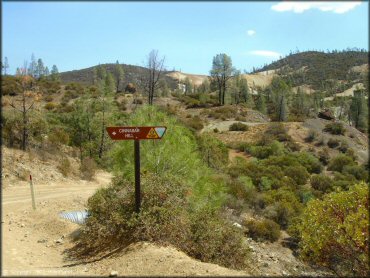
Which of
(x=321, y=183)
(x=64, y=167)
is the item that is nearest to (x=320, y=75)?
(x=321, y=183)

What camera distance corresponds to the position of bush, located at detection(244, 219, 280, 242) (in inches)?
839

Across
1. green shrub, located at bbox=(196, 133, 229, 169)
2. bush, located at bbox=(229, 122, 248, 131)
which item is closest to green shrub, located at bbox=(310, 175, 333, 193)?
green shrub, located at bbox=(196, 133, 229, 169)

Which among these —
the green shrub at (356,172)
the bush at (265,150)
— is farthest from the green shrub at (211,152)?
the green shrub at (356,172)

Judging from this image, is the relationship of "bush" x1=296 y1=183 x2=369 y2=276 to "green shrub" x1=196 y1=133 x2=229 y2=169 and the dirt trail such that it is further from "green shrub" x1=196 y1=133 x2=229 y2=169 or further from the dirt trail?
"green shrub" x1=196 y1=133 x2=229 y2=169

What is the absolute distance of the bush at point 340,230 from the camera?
998cm

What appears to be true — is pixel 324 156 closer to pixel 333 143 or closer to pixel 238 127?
pixel 333 143

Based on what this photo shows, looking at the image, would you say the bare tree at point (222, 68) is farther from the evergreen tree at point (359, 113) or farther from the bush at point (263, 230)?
the bush at point (263, 230)

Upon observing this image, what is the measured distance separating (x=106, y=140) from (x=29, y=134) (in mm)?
5975

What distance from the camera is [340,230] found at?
34.9 ft

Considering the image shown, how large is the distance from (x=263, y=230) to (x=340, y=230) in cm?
1098

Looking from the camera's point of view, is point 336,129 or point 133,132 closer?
point 133,132

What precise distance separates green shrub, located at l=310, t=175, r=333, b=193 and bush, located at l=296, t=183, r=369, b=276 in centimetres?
2082


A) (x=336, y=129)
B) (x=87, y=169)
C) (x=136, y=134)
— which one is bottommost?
(x=87, y=169)

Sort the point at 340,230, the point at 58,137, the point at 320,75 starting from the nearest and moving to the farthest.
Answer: the point at 340,230, the point at 58,137, the point at 320,75
